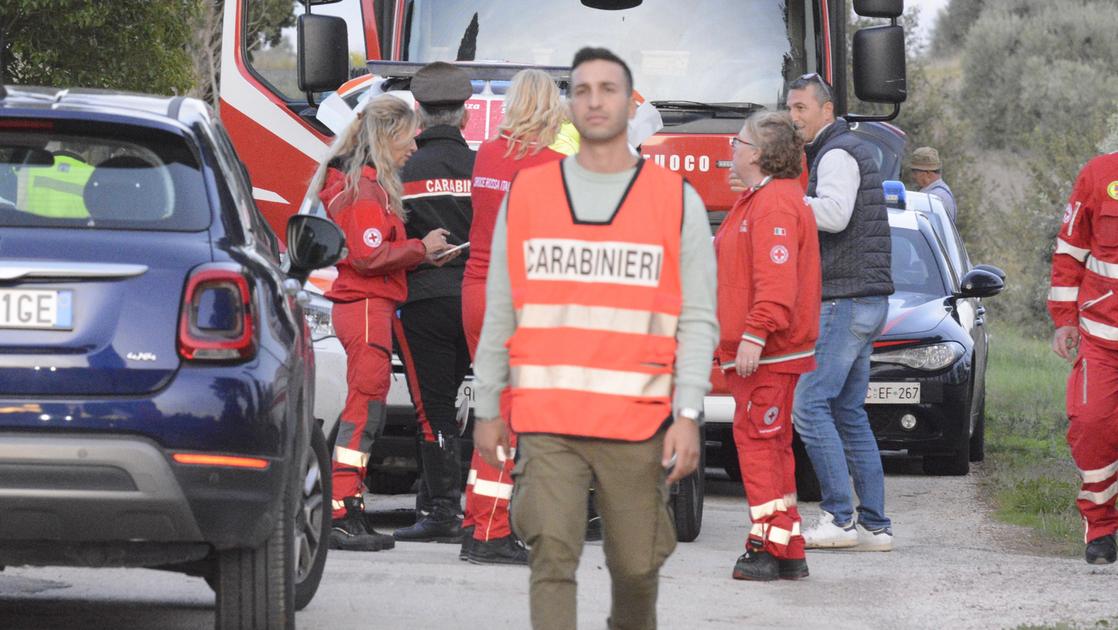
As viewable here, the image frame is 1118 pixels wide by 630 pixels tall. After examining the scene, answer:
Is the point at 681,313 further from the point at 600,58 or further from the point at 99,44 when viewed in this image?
the point at 99,44

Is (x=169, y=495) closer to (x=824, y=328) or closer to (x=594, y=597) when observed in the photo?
(x=594, y=597)

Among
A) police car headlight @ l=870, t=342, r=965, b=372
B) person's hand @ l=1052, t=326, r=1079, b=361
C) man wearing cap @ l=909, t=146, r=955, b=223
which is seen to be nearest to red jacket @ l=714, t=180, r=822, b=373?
person's hand @ l=1052, t=326, r=1079, b=361

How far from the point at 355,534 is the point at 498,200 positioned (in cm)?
166

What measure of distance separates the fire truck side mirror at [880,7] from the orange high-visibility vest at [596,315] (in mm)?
6453

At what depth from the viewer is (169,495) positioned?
5.44m

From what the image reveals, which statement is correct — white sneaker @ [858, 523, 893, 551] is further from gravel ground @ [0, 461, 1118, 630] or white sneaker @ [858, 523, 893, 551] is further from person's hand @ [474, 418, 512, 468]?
person's hand @ [474, 418, 512, 468]

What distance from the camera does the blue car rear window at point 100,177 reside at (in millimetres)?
5859

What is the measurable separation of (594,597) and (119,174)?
2.76 metres

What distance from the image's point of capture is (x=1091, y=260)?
901cm

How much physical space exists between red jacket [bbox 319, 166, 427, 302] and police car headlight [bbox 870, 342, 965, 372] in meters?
4.55

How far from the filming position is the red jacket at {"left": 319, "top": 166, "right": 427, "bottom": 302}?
343 inches

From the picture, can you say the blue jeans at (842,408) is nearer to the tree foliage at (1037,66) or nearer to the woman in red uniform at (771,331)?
the woman in red uniform at (771,331)

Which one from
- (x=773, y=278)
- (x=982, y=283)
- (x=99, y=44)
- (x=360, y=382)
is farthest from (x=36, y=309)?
(x=99, y=44)

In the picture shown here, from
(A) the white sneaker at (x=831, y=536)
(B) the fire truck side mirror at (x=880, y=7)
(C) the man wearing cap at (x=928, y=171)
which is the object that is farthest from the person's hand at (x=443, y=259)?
(C) the man wearing cap at (x=928, y=171)
